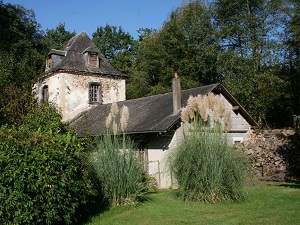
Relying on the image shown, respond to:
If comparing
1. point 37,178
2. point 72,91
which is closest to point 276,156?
point 37,178

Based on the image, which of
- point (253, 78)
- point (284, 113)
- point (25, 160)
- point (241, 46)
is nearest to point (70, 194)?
point (25, 160)

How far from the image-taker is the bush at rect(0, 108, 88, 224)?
5809mm

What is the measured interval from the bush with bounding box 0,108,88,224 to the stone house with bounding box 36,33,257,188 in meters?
7.79

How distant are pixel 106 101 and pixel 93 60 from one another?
3.16 metres

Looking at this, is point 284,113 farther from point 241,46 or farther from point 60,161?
point 60,161

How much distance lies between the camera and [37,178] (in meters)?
6.06

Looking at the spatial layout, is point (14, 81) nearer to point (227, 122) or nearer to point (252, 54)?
point (227, 122)

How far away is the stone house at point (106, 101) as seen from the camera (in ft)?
50.2

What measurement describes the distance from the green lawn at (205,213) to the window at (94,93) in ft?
52.7

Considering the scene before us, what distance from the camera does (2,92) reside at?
42.6 ft

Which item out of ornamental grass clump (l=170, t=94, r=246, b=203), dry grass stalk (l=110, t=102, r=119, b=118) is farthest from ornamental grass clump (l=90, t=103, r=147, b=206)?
ornamental grass clump (l=170, t=94, r=246, b=203)

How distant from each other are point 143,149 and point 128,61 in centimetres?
2890

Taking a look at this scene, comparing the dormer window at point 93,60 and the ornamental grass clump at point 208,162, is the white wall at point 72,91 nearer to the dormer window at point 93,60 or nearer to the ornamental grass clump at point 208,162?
→ the dormer window at point 93,60

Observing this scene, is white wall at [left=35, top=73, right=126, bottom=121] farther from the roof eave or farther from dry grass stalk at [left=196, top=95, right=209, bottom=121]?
dry grass stalk at [left=196, top=95, right=209, bottom=121]
